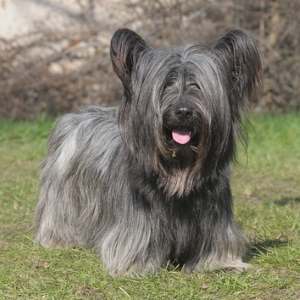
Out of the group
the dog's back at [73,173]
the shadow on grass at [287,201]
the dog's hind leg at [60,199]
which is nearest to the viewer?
the dog's back at [73,173]

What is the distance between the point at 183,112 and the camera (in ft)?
16.0

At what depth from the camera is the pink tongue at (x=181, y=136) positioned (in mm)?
4969

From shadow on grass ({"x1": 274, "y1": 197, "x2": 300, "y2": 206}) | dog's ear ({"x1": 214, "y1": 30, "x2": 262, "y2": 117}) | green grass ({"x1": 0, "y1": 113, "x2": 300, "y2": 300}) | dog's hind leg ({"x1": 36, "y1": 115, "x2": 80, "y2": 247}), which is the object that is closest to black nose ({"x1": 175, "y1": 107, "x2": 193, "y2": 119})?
dog's ear ({"x1": 214, "y1": 30, "x2": 262, "y2": 117})

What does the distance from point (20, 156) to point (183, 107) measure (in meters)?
6.09

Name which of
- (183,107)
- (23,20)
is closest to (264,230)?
(183,107)

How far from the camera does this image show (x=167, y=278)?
5.32 m

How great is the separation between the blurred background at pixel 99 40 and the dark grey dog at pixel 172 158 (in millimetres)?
8056

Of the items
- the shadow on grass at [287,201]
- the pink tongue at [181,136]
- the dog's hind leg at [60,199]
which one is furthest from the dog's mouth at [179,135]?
the shadow on grass at [287,201]

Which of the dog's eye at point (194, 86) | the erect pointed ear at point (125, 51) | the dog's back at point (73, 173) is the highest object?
the erect pointed ear at point (125, 51)

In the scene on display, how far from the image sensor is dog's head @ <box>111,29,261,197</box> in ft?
16.3

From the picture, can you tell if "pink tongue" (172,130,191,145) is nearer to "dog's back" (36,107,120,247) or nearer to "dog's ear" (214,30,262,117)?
"dog's ear" (214,30,262,117)

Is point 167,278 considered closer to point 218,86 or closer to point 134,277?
point 134,277

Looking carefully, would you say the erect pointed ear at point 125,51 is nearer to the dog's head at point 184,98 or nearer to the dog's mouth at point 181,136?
the dog's head at point 184,98

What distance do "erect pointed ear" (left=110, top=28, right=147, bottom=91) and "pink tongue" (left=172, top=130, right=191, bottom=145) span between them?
452 mm
